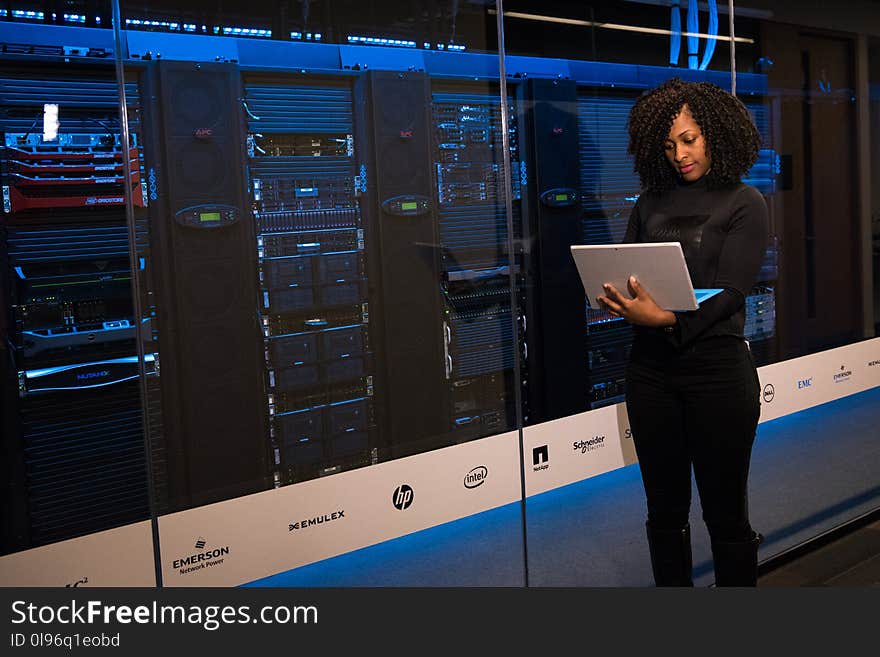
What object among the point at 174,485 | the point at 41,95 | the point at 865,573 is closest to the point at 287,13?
the point at 41,95

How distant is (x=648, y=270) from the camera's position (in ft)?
5.74

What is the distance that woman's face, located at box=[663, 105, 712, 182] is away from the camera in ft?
6.37

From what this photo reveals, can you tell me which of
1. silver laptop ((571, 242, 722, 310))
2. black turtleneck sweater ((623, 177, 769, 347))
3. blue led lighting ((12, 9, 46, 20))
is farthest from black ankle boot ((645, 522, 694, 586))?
blue led lighting ((12, 9, 46, 20))

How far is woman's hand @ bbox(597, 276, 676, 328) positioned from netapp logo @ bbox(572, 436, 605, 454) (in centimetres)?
88

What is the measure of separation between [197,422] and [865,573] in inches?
84.7

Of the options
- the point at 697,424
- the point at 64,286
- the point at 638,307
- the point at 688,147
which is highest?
the point at 688,147

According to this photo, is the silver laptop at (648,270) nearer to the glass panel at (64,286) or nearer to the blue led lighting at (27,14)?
the glass panel at (64,286)

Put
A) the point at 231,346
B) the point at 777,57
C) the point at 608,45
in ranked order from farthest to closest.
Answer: the point at 777,57, the point at 608,45, the point at 231,346

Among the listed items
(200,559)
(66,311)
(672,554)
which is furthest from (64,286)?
(672,554)

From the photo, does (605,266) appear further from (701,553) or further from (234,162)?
(701,553)

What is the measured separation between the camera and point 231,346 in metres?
2.31

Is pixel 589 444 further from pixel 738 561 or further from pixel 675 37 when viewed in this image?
pixel 675 37

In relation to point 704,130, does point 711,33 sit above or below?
above

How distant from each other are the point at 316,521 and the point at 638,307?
1.00m
